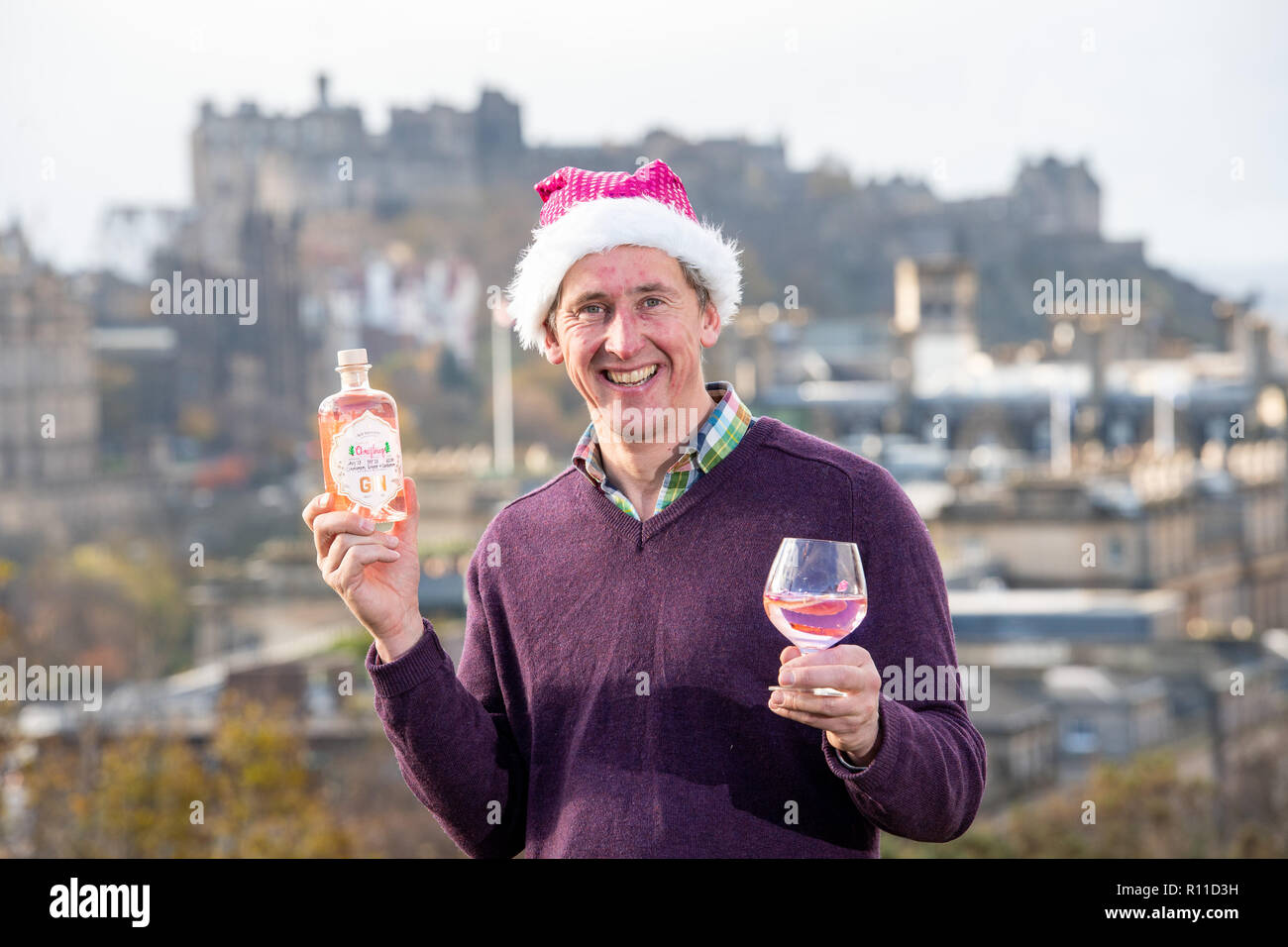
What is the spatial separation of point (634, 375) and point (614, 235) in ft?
0.64

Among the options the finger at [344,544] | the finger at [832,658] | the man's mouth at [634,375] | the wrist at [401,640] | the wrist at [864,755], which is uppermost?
the man's mouth at [634,375]

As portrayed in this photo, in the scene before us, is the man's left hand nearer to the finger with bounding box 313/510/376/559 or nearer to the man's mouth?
the man's mouth

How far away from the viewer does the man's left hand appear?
7.68ft

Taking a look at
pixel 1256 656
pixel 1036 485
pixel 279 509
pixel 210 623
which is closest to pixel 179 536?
pixel 279 509

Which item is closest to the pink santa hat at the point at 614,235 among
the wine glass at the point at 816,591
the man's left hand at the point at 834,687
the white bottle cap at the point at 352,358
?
the white bottle cap at the point at 352,358

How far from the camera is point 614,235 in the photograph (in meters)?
2.75

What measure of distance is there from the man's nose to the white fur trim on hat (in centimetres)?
11

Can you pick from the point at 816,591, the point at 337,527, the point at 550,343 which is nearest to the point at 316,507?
the point at 337,527

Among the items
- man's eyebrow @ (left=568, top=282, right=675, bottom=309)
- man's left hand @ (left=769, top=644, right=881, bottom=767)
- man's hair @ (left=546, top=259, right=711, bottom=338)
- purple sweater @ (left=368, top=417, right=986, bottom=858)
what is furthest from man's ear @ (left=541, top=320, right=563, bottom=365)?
man's left hand @ (left=769, top=644, right=881, bottom=767)

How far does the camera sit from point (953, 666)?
8.48 feet

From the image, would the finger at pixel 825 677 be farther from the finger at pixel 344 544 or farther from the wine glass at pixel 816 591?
the finger at pixel 344 544

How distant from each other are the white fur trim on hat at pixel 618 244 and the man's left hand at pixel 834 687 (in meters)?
0.62

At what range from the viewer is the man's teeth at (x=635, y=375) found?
270 centimetres
